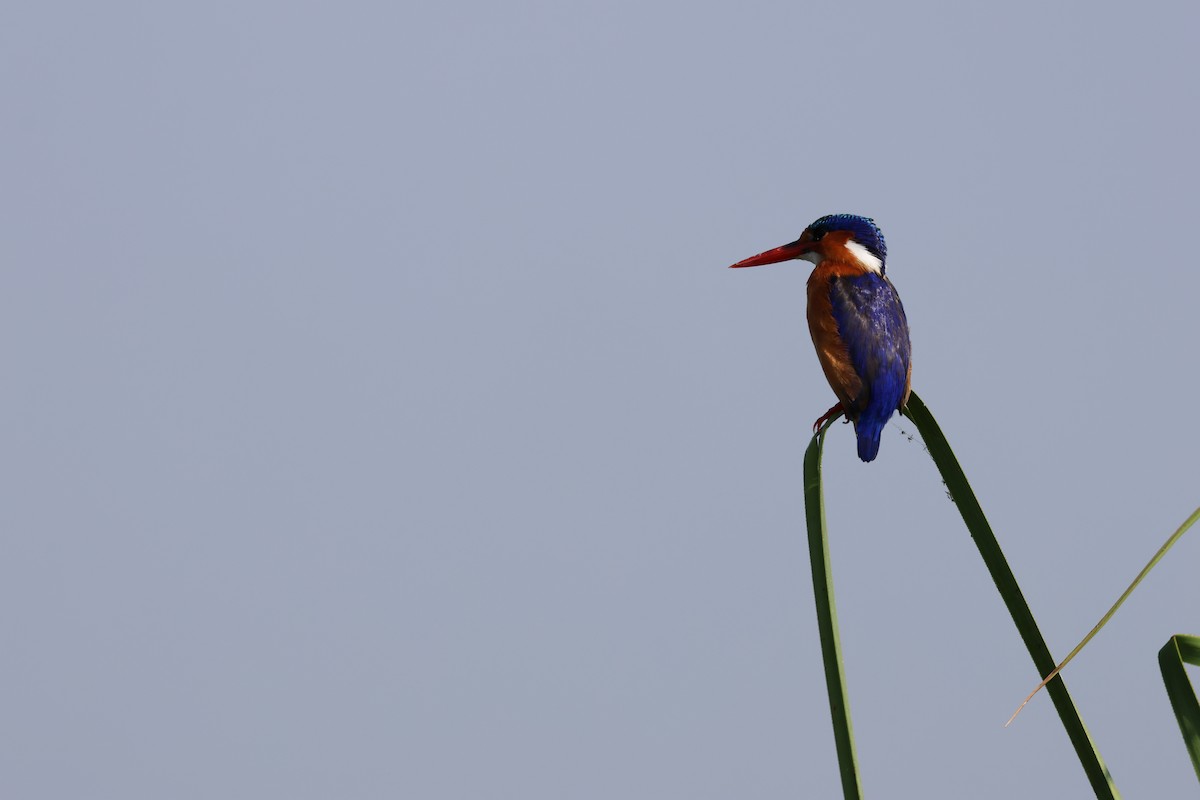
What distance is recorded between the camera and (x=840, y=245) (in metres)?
2.31

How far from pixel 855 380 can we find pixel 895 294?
321 millimetres

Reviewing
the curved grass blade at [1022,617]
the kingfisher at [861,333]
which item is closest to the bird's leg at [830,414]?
the kingfisher at [861,333]

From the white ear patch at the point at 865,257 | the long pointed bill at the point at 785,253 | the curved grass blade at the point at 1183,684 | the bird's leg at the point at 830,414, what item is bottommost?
the curved grass blade at the point at 1183,684

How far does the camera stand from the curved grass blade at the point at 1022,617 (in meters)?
0.84

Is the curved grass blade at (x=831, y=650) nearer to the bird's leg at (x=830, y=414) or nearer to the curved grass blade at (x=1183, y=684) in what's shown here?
the curved grass blade at (x=1183, y=684)

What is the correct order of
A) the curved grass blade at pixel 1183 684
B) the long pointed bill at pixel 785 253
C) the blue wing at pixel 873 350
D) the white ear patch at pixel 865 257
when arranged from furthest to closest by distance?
the long pointed bill at pixel 785 253
the white ear patch at pixel 865 257
the blue wing at pixel 873 350
the curved grass blade at pixel 1183 684

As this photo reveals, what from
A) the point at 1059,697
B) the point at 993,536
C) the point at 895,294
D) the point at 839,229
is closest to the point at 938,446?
the point at 993,536

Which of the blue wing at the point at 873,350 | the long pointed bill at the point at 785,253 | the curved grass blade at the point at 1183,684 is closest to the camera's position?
the curved grass blade at the point at 1183,684

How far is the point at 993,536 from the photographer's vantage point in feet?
3.02

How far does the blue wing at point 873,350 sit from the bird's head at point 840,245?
174 mm

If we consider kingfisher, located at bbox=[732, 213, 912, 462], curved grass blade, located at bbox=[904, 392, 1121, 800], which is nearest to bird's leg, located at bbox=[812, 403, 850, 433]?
kingfisher, located at bbox=[732, 213, 912, 462]

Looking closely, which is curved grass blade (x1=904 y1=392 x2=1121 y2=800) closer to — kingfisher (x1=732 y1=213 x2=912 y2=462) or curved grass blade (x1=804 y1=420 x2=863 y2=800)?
curved grass blade (x1=804 y1=420 x2=863 y2=800)

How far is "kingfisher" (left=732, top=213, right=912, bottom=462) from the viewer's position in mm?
1906

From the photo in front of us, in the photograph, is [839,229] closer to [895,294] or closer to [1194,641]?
[895,294]
